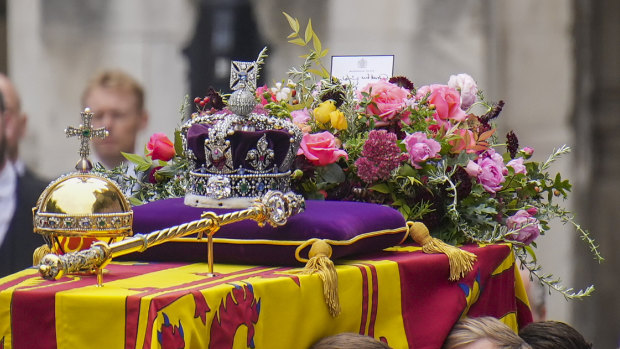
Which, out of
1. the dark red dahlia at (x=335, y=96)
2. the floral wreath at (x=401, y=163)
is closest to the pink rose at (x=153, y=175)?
the floral wreath at (x=401, y=163)

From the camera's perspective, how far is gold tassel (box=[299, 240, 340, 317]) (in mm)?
2117

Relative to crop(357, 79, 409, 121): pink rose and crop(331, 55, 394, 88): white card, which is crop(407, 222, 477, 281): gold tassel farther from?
crop(331, 55, 394, 88): white card

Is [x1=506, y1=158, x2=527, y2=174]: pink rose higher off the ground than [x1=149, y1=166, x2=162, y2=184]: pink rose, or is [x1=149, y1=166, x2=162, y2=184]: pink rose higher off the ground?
[x1=506, y1=158, x2=527, y2=174]: pink rose

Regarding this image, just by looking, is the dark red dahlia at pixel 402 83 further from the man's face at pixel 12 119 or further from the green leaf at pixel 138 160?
the man's face at pixel 12 119

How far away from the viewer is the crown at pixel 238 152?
7.59 ft

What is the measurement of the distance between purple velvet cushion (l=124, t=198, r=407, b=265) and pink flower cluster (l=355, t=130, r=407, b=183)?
1.33 feet

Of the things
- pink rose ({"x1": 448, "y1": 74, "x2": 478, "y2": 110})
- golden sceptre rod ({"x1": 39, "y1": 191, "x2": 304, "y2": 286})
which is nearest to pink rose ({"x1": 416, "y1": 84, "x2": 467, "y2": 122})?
pink rose ({"x1": 448, "y1": 74, "x2": 478, "y2": 110})

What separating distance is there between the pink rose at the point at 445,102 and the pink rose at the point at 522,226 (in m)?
0.30

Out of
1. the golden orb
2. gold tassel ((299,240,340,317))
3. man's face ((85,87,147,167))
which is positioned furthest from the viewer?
man's face ((85,87,147,167))

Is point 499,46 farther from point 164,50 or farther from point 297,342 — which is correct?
point 297,342

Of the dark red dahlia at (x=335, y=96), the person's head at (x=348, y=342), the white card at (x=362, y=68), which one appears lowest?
the person's head at (x=348, y=342)

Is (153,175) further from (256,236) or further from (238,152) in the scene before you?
(256,236)

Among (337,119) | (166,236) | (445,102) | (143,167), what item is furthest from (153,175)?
(166,236)

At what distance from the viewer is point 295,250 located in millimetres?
2211
